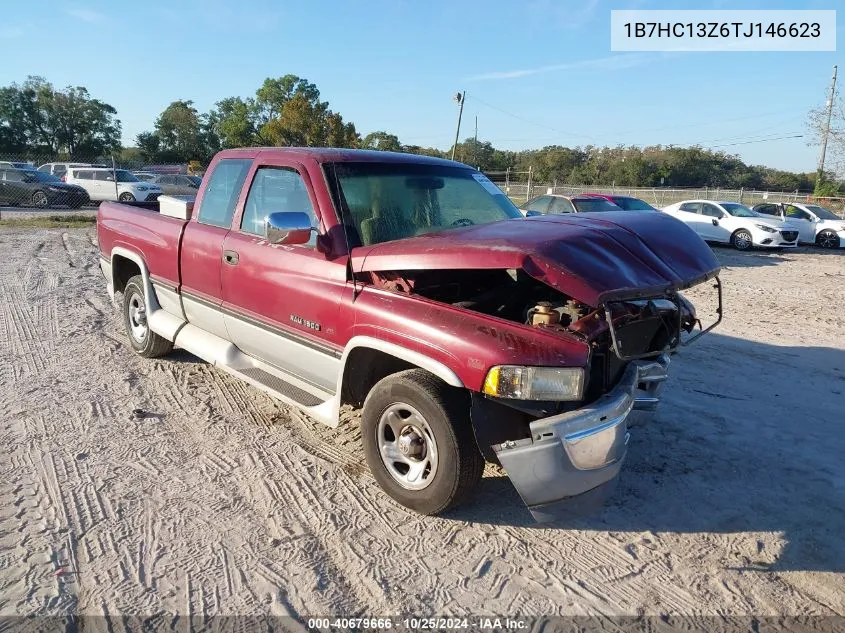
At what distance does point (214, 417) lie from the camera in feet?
15.0

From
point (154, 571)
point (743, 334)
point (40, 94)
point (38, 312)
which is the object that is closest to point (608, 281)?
point (154, 571)

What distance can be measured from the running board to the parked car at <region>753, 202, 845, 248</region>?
18.7 m

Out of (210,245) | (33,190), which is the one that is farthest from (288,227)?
(33,190)

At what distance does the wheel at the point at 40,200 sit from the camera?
74.1 ft

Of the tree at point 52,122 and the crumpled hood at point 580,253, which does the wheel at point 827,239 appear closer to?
the crumpled hood at point 580,253

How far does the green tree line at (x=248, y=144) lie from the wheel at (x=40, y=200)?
34568 mm

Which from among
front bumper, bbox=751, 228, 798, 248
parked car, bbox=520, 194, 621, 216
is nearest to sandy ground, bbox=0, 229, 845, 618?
parked car, bbox=520, 194, 621, 216

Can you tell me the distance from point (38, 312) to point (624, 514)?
708 centimetres

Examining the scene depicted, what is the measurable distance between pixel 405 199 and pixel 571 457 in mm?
2076

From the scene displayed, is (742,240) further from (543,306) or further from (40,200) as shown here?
(40,200)

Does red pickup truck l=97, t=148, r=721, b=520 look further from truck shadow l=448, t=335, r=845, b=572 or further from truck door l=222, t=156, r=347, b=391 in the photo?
truck shadow l=448, t=335, r=845, b=572

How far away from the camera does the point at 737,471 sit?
12.8 feet

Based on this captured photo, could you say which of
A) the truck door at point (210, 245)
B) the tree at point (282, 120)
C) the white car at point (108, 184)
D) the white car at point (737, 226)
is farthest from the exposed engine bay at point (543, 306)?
the tree at point (282, 120)

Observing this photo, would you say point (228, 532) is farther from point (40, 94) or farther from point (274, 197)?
point (40, 94)
